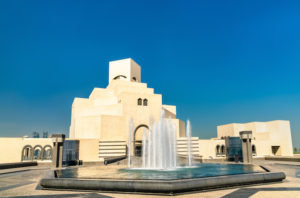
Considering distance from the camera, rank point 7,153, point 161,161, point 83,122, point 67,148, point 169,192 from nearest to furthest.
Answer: point 169,192 → point 161,161 → point 67,148 → point 7,153 → point 83,122

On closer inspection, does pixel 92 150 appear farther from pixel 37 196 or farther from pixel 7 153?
pixel 37 196

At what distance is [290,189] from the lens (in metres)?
8.68

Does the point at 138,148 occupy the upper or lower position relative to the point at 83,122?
lower

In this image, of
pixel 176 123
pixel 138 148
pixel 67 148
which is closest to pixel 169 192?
pixel 67 148

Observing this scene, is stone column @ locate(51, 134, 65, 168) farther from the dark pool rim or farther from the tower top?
the tower top

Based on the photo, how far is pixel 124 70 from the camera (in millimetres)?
40906

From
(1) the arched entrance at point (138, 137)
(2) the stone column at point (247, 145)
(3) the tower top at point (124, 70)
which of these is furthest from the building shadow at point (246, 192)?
(3) the tower top at point (124, 70)

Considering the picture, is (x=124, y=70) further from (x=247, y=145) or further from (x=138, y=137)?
(x=247, y=145)

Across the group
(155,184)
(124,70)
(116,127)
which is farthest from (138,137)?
(155,184)

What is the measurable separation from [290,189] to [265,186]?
3.19ft

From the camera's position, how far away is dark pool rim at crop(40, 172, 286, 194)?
7.75 m

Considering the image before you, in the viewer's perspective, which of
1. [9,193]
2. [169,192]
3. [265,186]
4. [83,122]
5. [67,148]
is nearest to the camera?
[169,192]

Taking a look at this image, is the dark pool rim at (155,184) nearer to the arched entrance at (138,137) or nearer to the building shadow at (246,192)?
the building shadow at (246,192)

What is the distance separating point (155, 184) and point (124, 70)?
34.5 meters
